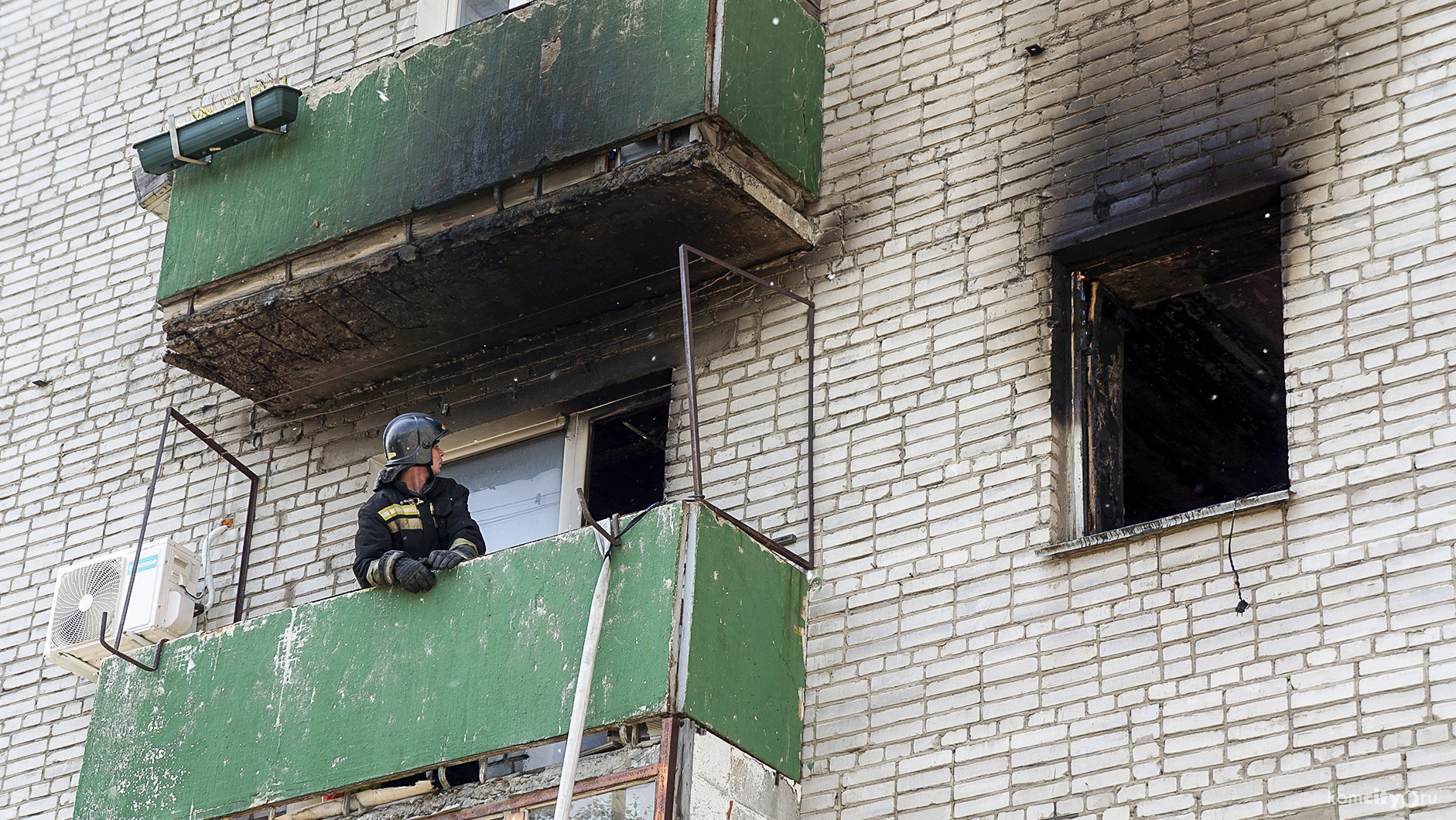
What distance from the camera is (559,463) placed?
9219mm

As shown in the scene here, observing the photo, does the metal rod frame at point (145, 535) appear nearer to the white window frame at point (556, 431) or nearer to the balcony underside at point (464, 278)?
the balcony underside at point (464, 278)

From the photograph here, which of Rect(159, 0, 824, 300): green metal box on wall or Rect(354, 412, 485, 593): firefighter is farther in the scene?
Rect(159, 0, 824, 300): green metal box on wall

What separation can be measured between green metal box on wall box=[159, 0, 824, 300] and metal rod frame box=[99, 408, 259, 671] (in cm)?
72

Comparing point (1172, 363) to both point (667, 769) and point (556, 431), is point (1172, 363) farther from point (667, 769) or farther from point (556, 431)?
point (667, 769)

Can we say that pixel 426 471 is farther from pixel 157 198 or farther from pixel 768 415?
pixel 157 198

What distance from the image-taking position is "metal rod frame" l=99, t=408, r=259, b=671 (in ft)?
28.8

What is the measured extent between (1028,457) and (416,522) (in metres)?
2.61

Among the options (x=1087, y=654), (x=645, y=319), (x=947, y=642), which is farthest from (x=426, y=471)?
(x=1087, y=654)

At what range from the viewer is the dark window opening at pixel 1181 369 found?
25.8 ft

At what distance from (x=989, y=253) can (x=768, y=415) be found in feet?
3.82

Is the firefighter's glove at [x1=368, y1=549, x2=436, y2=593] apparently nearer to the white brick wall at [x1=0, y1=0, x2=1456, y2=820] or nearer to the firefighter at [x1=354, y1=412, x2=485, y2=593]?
the firefighter at [x1=354, y1=412, x2=485, y2=593]

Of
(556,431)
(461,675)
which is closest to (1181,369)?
(556,431)

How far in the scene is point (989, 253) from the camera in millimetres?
8125

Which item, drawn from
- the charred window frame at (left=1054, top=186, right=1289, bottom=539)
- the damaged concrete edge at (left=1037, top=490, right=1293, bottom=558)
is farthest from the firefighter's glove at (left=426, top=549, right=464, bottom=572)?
the charred window frame at (left=1054, top=186, right=1289, bottom=539)
